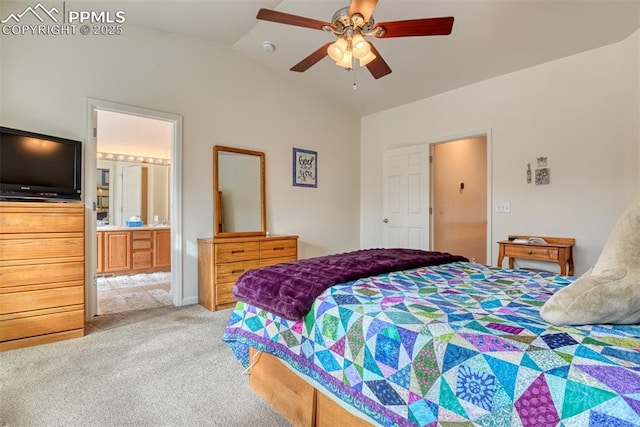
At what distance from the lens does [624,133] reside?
3.14m

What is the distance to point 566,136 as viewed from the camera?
3.48m

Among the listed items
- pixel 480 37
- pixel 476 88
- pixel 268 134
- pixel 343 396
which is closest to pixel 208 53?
pixel 268 134

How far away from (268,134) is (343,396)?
12.5ft

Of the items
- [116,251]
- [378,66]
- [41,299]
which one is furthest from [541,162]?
[116,251]

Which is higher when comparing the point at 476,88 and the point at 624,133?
the point at 476,88

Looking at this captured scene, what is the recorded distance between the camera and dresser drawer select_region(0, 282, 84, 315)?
2.53 m

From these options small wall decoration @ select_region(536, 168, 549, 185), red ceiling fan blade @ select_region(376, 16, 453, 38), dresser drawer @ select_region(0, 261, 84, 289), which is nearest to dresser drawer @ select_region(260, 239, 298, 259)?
dresser drawer @ select_region(0, 261, 84, 289)

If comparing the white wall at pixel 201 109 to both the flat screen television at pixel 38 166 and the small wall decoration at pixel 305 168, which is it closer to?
the small wall decoration at pixel 305 168

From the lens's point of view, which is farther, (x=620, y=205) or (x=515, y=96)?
(x=515, y=96)

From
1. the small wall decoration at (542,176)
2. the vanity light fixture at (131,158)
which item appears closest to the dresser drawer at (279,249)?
the small wall decoration at (542,176)

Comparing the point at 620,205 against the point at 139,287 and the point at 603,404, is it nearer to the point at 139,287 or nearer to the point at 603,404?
the point at 603,404

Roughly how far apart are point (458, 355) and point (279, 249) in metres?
3.40

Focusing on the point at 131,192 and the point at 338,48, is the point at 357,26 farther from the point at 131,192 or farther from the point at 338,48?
the point at 131,192

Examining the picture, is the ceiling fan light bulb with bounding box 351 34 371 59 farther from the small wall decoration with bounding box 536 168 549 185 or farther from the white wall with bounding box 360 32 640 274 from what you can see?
the small wall decoration with bounding box 536 168 549 185
